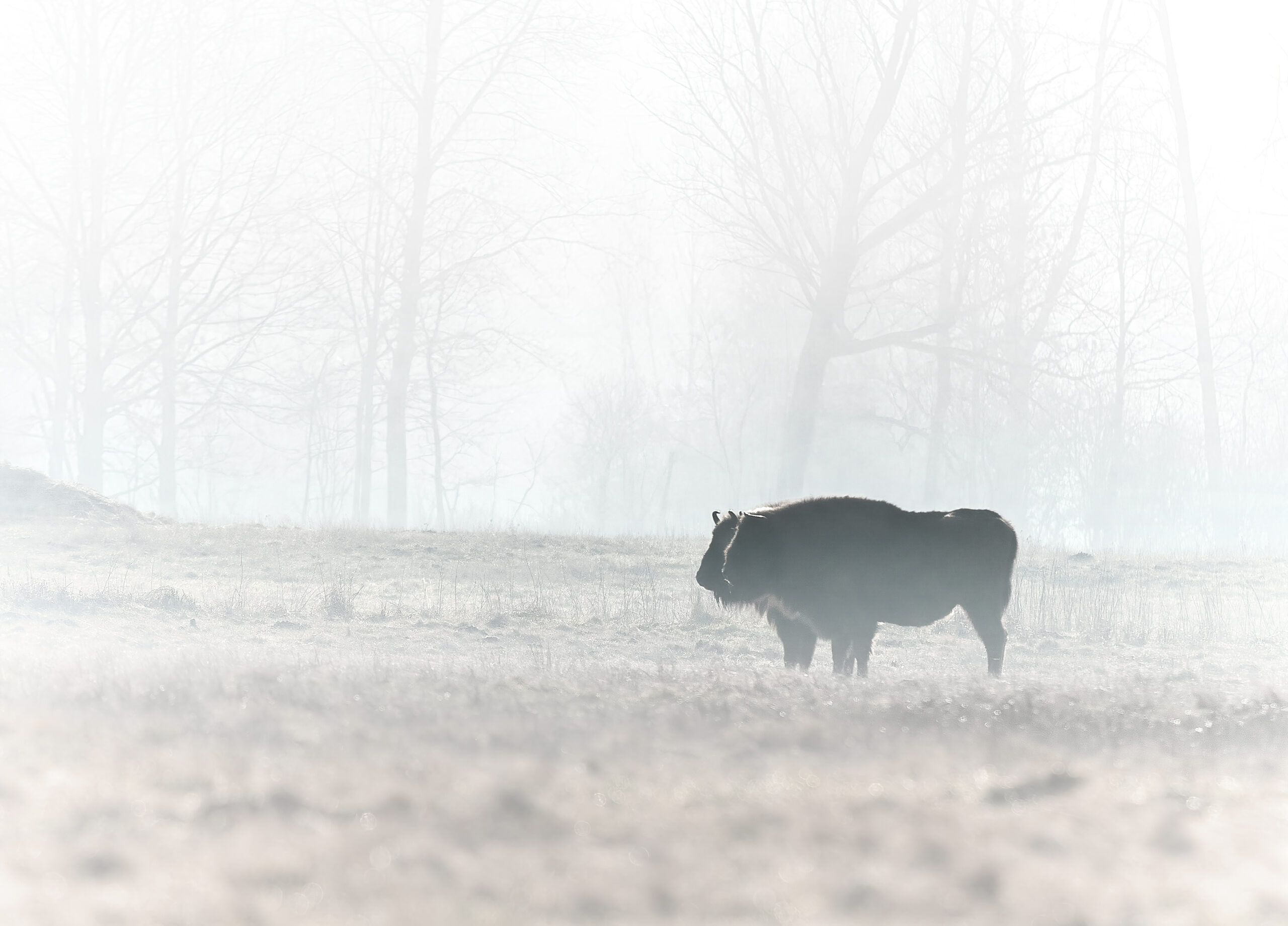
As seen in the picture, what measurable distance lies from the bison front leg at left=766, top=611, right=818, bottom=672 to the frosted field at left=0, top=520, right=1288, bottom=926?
84cm

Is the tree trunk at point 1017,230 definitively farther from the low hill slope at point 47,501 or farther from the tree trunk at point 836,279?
the low hill slope at point 47,501

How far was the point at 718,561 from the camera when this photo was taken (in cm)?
1050

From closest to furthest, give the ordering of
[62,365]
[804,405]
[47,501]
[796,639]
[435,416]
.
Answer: [796,639], [47,501], [804,405], [62,365], [435,416]

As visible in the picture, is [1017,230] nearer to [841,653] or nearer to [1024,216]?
[1024,216]

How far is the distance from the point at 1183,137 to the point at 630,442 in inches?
1065

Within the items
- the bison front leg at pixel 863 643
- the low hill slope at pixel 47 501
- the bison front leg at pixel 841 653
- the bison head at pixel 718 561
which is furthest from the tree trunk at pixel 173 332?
the bison front leg at pixel 863 643

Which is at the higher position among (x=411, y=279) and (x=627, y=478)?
(x=411, y=279)

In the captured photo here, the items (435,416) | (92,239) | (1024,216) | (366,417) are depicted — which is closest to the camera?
(1024,216)

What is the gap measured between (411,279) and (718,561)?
993 inches

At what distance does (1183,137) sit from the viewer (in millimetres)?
35125

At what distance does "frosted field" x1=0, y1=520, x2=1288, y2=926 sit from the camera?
3242 millimetres

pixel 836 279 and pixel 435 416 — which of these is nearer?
pixel 836 279

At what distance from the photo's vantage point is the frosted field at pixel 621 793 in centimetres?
324

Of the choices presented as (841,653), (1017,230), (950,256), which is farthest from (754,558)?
(1017,230)
